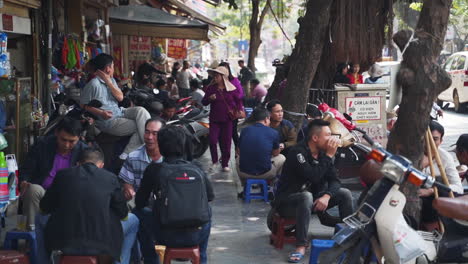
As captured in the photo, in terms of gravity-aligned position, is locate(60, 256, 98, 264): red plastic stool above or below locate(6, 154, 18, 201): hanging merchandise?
below

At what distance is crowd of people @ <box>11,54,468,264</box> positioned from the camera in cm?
525

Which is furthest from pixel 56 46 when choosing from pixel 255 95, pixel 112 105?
pixel 255 95

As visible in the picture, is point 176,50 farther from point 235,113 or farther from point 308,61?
point 308,61

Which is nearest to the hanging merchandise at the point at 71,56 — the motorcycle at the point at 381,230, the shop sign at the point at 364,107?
the shop sign at the point at 364,107

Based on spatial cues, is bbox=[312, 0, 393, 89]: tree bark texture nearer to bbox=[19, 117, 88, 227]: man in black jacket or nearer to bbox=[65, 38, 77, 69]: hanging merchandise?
bbox=[65, 38, 77, 69]: hanging merchandise

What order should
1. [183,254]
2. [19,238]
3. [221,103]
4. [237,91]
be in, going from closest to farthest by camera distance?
[183,254] < [19,238] < [221,103] < [237,91]

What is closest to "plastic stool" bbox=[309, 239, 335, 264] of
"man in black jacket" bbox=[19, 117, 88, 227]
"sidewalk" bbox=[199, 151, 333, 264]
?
"sidewalk" bbox=[199, 151, 333, 264]

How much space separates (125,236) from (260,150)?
353 centimetres

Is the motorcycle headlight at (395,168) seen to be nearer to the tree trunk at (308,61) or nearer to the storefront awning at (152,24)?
the tree trunk at (308,61)

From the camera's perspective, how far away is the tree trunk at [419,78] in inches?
254

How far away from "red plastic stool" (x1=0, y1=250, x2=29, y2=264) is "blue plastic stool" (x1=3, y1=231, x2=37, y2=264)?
298 mm

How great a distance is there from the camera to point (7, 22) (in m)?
8.93

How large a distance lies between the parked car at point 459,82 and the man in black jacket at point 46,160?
59.9ft

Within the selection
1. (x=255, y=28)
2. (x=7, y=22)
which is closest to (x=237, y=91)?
(x=7, y=22)
